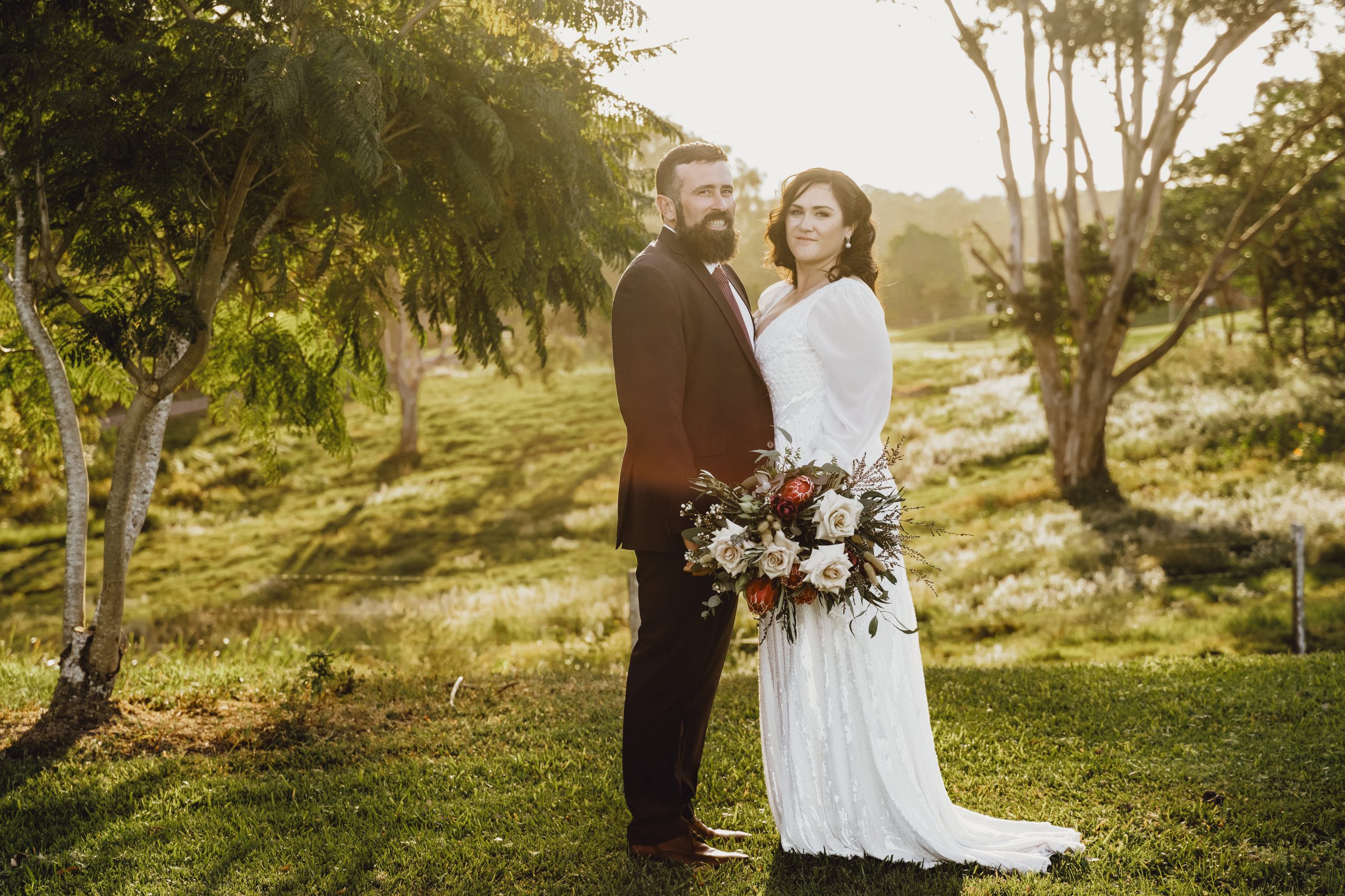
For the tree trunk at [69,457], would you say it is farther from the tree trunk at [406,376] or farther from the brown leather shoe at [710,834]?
the tree trunk at [406,376]

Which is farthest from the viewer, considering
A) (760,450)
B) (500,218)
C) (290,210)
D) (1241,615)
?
(1241,615)

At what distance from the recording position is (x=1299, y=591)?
8.95 m

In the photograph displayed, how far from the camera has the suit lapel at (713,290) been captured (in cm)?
387

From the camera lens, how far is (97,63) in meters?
4.75

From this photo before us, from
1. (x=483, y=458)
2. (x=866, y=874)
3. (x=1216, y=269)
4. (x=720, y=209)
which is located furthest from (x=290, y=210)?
(x=483, y=458)

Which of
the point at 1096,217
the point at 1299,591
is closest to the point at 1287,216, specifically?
the point at 1096,217

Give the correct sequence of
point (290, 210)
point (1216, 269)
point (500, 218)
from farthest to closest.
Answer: point (1216, 269), point (290, 210), point (500, 218)

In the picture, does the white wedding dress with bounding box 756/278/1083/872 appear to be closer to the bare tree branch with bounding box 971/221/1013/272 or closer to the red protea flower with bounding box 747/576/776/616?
the red protea flower with bounding box 747/576/776/616

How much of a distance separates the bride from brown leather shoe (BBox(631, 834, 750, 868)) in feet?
0.83

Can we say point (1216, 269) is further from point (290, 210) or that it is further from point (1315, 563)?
point (290, 210)

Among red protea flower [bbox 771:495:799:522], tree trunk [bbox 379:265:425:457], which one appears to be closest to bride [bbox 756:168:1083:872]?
red protea flower [bbox 771:495:799:522]

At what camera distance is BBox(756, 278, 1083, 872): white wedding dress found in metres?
3.76

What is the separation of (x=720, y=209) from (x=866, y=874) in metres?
2.75

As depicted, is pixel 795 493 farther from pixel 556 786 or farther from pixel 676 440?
pixel 556 786
